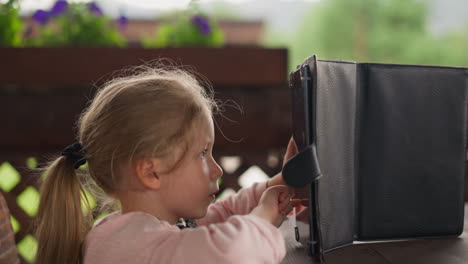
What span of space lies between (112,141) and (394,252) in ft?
1.51

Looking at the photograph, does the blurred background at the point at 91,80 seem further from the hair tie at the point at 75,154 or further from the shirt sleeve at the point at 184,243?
the shirt sleeve at the point at 184,243

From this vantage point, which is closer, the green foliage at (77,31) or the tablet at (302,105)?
the tablet at (302,105)

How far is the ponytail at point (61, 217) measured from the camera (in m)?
0.66

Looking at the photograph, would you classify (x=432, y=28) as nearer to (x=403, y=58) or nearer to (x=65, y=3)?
(x=403, y=58)

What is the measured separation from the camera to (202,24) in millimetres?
1808

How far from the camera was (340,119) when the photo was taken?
0.67 meters

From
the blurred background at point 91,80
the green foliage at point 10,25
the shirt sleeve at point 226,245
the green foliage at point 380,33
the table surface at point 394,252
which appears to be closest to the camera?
the shirt sleeve at point 226,245

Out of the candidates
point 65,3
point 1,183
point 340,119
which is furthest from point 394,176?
point 65,3

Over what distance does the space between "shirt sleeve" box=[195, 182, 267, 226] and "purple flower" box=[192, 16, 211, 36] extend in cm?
109

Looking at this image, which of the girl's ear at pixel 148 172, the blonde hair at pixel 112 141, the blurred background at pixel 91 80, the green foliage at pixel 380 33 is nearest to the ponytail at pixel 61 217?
the blonde hair at pixel 112 141

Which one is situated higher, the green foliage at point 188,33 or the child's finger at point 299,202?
the green foliage at point 188,33

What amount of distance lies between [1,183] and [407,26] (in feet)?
24.8

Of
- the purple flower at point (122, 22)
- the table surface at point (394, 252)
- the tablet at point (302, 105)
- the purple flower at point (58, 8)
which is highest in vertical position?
the purple flower at point (58, 8)

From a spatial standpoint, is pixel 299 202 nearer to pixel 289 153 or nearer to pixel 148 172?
pixel 289 153
